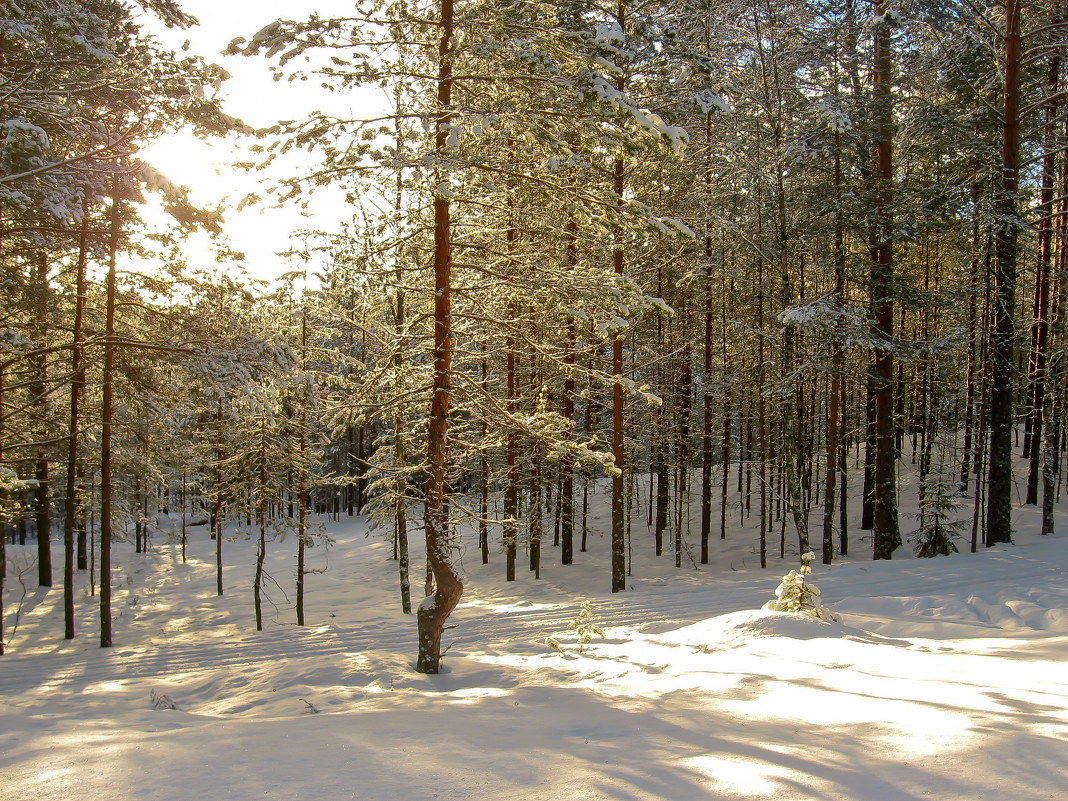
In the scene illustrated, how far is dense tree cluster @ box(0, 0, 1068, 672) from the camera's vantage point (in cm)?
725

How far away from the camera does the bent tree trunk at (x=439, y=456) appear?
7602mm

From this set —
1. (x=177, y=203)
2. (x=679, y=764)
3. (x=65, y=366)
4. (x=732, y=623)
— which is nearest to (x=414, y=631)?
(x=732, y=623)

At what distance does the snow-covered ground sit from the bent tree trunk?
622mm

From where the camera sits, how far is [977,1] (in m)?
15.2

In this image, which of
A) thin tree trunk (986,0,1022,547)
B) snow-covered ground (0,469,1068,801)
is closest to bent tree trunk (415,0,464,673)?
snow-covered ground (0,469,1068,801)

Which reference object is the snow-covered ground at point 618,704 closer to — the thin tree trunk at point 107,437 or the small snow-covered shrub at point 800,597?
the small snow-covered shrub at point 800,597

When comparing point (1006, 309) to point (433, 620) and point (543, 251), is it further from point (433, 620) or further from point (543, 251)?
point (433, 620)

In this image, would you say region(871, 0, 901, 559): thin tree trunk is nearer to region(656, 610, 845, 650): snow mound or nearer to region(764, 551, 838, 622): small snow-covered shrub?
region(764, 551, 838, 622): small snow-covered shrub

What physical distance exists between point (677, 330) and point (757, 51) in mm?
9290

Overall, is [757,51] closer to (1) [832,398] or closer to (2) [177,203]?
(1) [832,398]

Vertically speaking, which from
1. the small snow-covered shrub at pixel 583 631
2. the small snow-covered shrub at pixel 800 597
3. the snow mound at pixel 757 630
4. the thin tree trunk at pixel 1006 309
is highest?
the thin tree trunk at pixel 1006 309

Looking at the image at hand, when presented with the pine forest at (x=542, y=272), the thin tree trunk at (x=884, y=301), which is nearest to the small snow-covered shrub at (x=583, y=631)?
the pine forest at (x=542, y=272)

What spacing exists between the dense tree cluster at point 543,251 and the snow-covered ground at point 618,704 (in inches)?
87.4

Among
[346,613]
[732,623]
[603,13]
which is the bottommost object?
[346,613]
